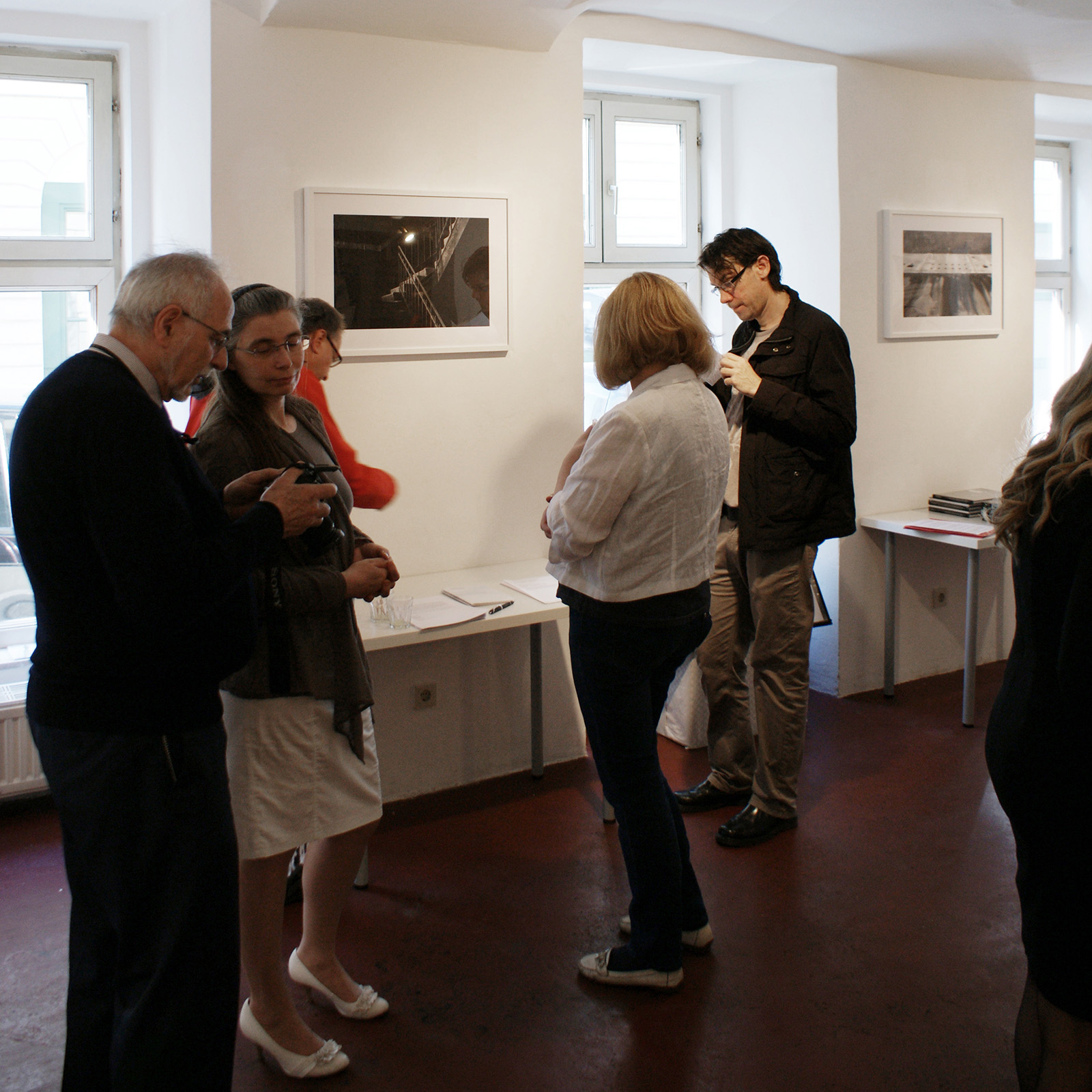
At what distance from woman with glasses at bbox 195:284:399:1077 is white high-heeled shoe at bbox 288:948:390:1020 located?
5.4 inches

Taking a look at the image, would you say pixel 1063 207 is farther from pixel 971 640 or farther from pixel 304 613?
pixel 304 613

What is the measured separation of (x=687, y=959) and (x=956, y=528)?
2306 millimetres

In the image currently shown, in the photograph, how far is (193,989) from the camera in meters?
1.48

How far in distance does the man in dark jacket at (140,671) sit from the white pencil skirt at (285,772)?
11.1 inches

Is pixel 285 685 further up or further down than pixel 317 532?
further down

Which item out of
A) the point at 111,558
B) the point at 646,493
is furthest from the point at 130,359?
the point at 646,493

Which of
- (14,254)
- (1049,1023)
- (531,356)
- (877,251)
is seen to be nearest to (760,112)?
(877,251)

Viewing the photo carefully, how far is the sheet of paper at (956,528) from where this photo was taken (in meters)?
3.97

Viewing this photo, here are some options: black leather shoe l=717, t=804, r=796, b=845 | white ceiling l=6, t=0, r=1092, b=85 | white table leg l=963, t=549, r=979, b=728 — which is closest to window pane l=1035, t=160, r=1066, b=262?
white ceiling l=6, t=0, r=1092, b=85

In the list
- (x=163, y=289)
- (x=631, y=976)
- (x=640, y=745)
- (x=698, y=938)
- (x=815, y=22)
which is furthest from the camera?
(x=815, y=22)

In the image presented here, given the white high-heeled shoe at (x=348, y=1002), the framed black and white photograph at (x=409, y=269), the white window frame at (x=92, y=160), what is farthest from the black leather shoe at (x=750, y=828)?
the white window frame at (x=92, y=160)

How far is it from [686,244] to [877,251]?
832 mm

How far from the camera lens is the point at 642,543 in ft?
6.73

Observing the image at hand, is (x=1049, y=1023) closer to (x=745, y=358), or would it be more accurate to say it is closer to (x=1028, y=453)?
(x=1028, y=453)
